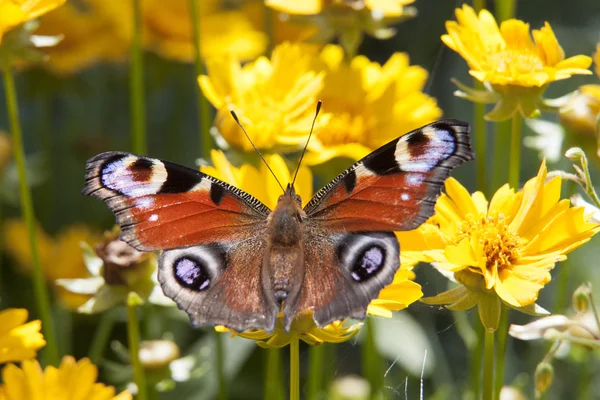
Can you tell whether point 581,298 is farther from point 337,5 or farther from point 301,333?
point 337,5

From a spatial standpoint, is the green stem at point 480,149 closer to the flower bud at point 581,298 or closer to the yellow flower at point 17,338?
the flower bud at point 581,298

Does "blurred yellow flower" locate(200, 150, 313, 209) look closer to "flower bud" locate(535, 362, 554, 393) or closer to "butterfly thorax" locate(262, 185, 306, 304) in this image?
"butterfly thorax" locate(262, 185, 306, 304)

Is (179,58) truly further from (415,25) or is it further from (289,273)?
(289,273)

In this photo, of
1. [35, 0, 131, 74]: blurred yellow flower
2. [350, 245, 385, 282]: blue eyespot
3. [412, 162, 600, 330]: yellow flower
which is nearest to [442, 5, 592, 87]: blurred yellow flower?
[412, 162, 600, 330]: yellow flower

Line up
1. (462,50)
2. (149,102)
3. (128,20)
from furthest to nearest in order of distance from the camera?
1. (149,102)
2. (128,20)
3. (462,50)

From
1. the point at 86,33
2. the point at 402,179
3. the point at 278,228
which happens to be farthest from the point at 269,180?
the point at 86,33

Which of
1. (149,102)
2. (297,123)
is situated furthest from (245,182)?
(149,102)
